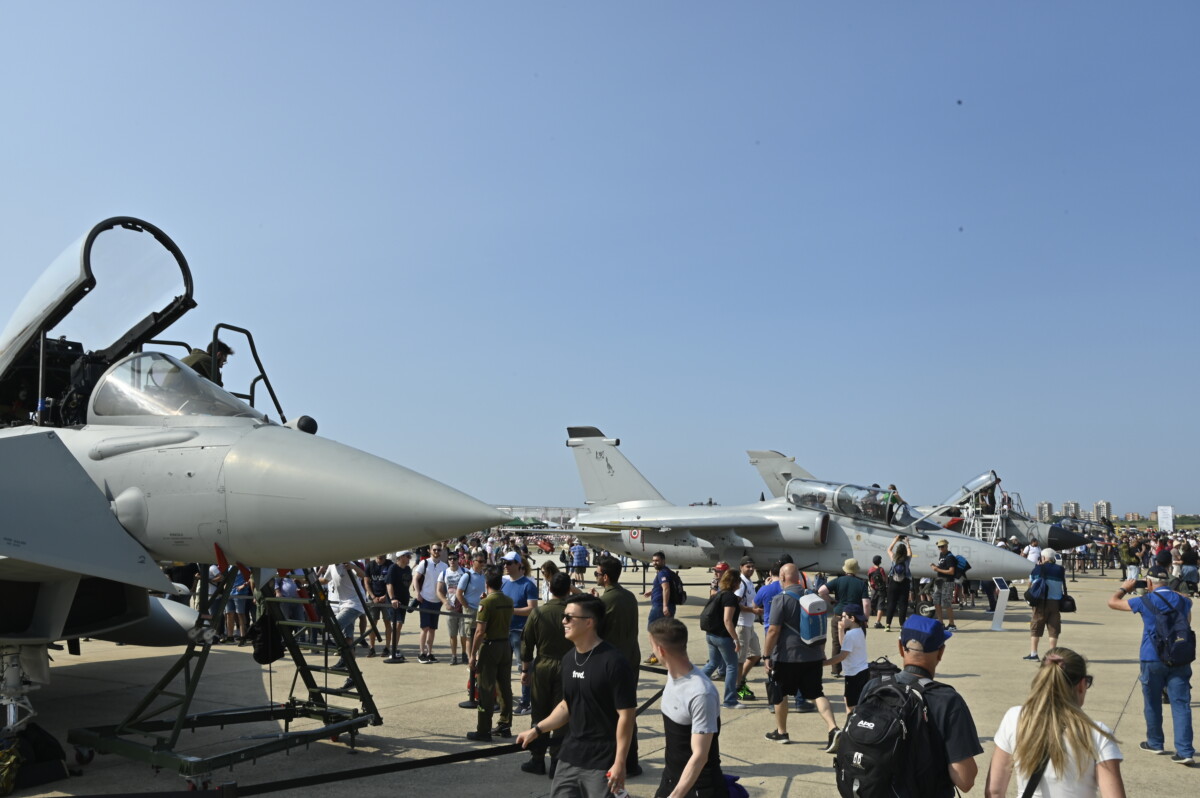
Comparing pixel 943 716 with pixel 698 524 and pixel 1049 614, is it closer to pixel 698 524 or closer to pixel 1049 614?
pixel 1049 614

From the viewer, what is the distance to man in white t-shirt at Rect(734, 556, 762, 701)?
28.6 feet

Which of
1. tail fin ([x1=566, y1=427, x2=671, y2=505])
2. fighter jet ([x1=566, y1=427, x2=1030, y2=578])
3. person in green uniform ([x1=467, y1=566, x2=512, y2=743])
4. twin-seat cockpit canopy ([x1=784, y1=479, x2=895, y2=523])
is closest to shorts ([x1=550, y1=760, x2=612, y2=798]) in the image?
person in green uniform ([x1=467, y1=566, x2=512, y2=743])

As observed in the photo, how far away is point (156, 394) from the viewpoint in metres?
6.16

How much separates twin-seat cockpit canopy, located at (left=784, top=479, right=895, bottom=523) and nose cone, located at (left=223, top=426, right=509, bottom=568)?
42.8 ft

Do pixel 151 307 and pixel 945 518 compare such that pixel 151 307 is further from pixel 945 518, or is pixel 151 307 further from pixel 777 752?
pixel 945 518

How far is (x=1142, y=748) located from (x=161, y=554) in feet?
24.0

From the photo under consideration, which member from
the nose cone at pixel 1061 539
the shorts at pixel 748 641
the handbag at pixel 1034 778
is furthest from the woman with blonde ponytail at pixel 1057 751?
the nose cone at pixel 1061 539

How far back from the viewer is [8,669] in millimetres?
5844

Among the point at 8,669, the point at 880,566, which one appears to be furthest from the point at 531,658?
the point at 880,566

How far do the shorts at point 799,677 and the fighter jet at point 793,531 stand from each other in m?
10.1

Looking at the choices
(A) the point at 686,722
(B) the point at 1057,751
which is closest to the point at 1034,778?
(B) the point at 1057,751

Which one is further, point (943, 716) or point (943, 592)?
point (943, 592)

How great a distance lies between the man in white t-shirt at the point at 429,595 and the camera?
1119 cm

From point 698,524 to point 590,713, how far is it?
47.7 ft
